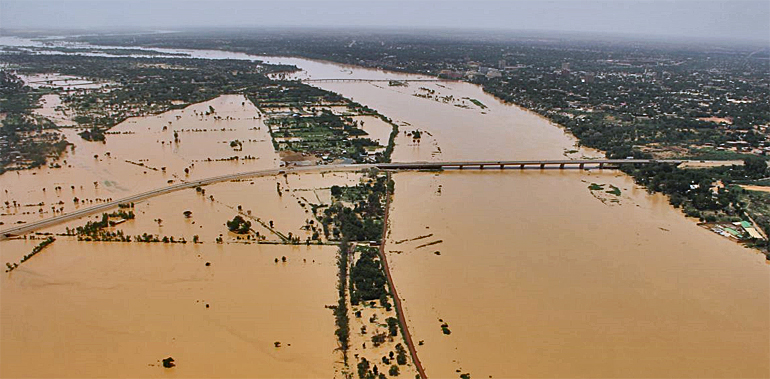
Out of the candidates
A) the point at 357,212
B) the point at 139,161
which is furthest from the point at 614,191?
the point at 139,161

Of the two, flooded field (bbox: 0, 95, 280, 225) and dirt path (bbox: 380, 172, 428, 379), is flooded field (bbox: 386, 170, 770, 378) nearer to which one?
dirt path (bbox: 380, 172, 428, 379)

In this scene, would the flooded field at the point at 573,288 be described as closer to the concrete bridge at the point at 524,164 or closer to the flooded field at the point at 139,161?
the concrete bridge at the point at 524,164

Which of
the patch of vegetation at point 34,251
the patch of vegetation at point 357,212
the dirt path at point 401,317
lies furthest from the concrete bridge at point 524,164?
the patch of vegetation at point 34,251

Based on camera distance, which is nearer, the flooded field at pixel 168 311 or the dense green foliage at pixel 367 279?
the flooded field at pixel 168 311

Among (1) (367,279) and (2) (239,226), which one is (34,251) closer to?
(2) (239,226)

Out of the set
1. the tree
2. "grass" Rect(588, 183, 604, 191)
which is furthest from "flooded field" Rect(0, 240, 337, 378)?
the tree

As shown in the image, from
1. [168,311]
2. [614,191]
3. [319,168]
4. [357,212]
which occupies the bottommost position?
[168,311]

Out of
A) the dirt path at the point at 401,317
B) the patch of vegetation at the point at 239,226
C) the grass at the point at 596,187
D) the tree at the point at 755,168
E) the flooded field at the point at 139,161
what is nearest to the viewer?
the dirt path at the point at 401,317
